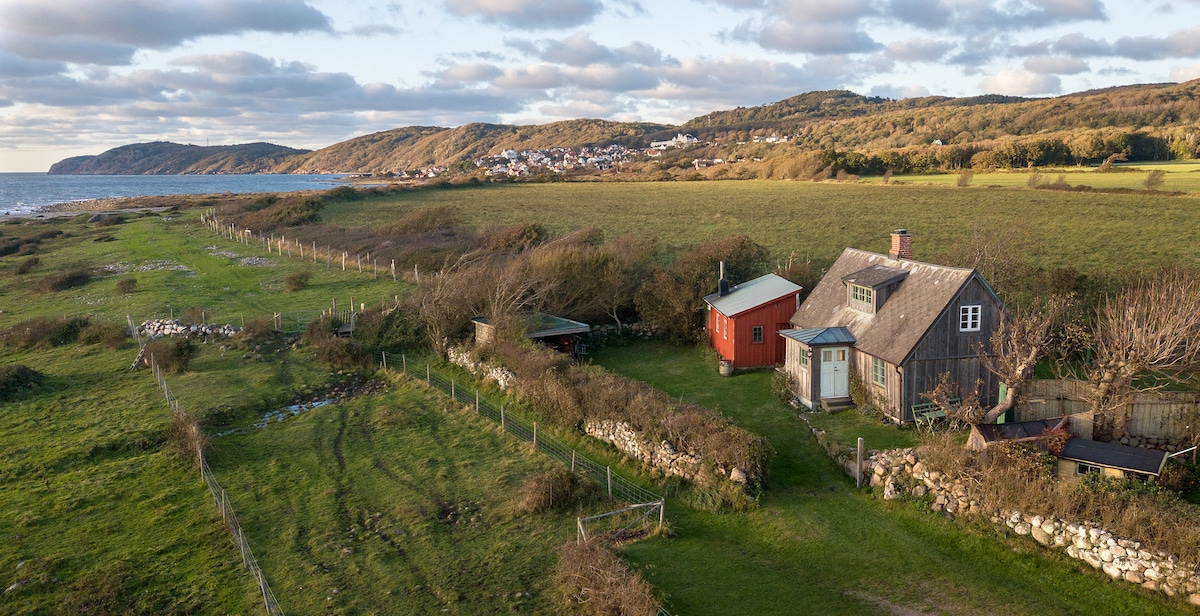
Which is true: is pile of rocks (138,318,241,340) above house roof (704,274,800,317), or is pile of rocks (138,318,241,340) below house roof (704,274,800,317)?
below

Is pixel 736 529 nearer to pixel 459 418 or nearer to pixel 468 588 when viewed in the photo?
pixel 468 588

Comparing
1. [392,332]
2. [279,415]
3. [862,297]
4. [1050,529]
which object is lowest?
[1050,529]

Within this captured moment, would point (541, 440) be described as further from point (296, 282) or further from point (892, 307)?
point (296, 282)

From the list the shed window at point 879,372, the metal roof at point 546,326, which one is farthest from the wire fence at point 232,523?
the shed window at point 879,372

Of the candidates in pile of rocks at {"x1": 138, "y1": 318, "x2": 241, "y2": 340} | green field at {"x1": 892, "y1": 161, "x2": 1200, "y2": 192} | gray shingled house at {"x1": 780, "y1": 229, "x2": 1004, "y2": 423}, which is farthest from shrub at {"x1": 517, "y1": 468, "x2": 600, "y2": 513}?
green field at {"x1": 892, "y1": 161, "x2": 1200, "y2": 192}

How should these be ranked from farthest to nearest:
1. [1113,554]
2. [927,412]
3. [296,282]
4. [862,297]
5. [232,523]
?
[296,282], [862,297], [927,412], [232,523], [1113,554]

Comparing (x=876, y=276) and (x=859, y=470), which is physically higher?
(x=876, y=276)

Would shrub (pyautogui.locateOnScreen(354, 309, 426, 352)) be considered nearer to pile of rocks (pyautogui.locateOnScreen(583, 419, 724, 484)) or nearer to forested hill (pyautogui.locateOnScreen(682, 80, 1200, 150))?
pile of rocks (pyautogui.locateOnScreen(583, 419, 724, 484))

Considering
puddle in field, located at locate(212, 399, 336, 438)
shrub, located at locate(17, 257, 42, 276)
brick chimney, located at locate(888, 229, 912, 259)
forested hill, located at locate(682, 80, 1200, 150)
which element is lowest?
puddle in field, located at locate(212, 399, 336, 438)

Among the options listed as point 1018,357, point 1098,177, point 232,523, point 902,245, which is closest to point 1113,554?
point 1018,357
